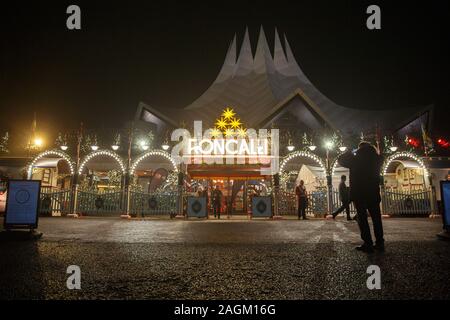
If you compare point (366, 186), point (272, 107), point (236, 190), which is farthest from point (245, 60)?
point (366, 186)

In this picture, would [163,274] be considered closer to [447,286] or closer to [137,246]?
[137,246]

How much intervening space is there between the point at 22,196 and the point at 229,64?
116 feet

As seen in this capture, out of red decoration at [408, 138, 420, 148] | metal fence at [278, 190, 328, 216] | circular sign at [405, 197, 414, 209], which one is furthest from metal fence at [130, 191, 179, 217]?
red decoration at [408, 138, 420, 148]

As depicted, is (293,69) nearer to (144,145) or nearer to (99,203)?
(144,145)

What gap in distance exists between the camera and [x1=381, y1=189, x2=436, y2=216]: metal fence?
14.9m

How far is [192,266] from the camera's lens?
339 centimetres

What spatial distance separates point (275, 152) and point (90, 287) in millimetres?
14896

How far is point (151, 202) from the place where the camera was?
14688 millimetres

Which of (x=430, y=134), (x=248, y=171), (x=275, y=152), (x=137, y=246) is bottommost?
(x=137, y=246)

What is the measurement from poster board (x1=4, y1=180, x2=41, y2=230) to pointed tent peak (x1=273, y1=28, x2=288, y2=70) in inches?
1387
